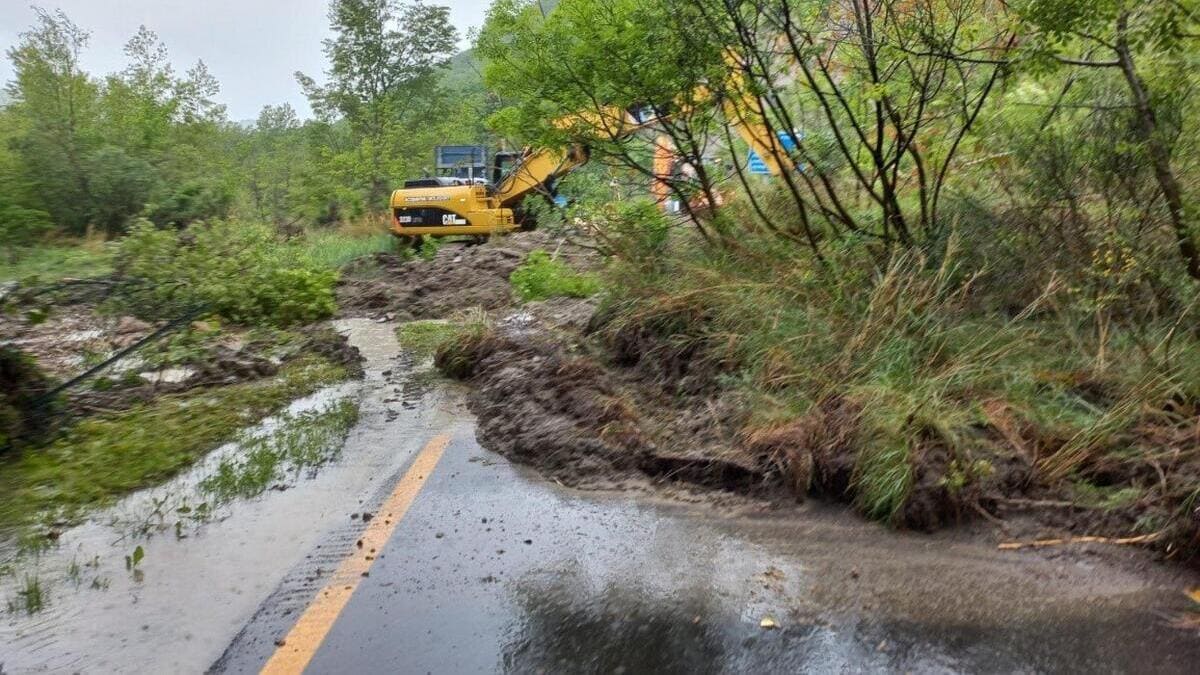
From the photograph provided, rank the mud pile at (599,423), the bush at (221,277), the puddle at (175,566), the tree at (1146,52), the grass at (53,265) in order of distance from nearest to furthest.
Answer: the puddle at (175,566)
the tree at (1146,52)
the mud pile at (599,423)
the bush at (221,277)
the grass at (53,265)

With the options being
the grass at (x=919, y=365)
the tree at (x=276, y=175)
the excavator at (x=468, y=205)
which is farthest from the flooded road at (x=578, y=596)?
the tree at (x=276, y=175)

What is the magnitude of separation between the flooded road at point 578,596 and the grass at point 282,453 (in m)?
0.30

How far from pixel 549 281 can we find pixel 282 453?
562 centimetres

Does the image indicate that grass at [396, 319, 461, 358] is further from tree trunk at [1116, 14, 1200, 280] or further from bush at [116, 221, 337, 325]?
tree trunk at [1116, 14, 1200, 280]

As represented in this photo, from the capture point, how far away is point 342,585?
4355 millimetres

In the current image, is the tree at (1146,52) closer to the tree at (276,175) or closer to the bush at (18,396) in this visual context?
the bush at (18,396)

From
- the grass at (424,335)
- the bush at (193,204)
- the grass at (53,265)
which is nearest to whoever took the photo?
the grass at (424,335)

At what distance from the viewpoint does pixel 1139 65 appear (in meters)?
6.26

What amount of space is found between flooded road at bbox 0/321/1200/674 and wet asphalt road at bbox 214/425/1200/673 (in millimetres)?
12

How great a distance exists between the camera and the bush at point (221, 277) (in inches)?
360

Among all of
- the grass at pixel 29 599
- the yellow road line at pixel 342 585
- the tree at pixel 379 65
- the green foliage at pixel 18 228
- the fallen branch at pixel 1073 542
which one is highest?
the tree at pixel 379 65

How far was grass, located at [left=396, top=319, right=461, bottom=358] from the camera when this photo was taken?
10.3 metres

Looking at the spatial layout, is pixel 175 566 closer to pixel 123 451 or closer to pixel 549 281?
pixel 123 451

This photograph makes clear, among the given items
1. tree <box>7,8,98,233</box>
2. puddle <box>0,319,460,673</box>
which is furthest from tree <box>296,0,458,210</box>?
puddle <box>0,319,460,673</box>
